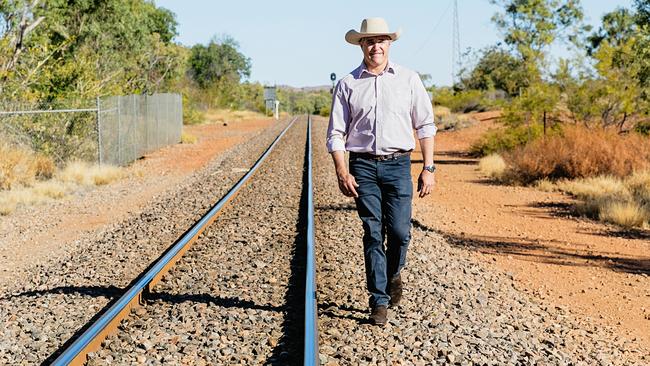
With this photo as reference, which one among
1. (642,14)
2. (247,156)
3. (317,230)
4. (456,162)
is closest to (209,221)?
(317,230)

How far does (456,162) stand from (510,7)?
1608 cm

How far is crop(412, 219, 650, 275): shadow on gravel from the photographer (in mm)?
10633

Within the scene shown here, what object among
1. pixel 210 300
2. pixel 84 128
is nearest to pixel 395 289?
pixel 210 300

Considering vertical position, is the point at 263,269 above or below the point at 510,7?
below

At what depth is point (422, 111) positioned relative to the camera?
627cm

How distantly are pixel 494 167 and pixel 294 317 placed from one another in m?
16.8

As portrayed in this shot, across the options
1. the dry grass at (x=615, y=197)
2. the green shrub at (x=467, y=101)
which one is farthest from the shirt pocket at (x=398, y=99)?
the green shrub at (x=467, y=101)

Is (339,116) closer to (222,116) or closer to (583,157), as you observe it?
(583,157)

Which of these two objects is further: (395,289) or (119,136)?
(119,136)

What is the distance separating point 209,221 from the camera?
38.5ft

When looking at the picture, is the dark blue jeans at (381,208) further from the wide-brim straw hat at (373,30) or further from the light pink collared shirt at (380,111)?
the wide-brim straw hat at (373,30)

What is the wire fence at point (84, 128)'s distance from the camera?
19.0 meters

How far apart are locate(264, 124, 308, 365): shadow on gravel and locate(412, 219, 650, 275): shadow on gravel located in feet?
9.26

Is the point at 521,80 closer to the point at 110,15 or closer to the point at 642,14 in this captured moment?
the point at 642,14
